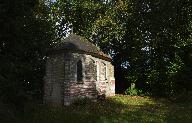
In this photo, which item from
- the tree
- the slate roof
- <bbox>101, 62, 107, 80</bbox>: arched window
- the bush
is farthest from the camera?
the bush

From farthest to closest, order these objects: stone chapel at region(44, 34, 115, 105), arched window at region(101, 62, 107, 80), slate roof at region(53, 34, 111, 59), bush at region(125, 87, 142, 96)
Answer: bush at region(125, 87, 142, 96)
arched window at region(101, 62, 107, 80)
slate roof at region(53, 34, 111, 59)
stone chapel at region(44, 34, 115, 105)

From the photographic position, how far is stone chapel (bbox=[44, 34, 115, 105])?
122 feet

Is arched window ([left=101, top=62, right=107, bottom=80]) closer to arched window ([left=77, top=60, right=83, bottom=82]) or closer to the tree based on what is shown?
arched window ([left=77, top=60, right=83, bottom=82])

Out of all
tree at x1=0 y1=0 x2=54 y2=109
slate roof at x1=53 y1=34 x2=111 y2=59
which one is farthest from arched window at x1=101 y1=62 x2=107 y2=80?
tree at x1=0 y1=0 x2=54 y2=109

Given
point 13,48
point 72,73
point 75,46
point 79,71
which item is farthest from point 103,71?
point 13,48

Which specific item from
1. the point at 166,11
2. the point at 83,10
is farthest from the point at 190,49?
the point at 83,10

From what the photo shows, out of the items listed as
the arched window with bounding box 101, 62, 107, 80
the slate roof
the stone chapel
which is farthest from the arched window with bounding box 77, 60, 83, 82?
the arched window with bounding box 101, 62, 107, 80

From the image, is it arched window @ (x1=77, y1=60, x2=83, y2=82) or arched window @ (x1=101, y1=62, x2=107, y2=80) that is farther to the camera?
arched window @ (x1=101, y1=62, x2=107, y2=80)

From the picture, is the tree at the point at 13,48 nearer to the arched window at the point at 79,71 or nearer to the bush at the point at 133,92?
the arched window at the point at 79,71

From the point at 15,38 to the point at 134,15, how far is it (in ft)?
105

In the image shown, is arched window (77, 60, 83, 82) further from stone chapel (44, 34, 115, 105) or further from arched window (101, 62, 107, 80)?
arched window (101, 62, 107, 80)

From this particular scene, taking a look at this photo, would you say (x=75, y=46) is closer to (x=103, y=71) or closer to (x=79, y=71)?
(x=79, y=71)

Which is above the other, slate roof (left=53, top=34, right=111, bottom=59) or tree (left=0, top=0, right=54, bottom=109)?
slate roof (left=53, top=34, right=111, bottom=59)

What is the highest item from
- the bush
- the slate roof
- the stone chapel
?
the slate roof
